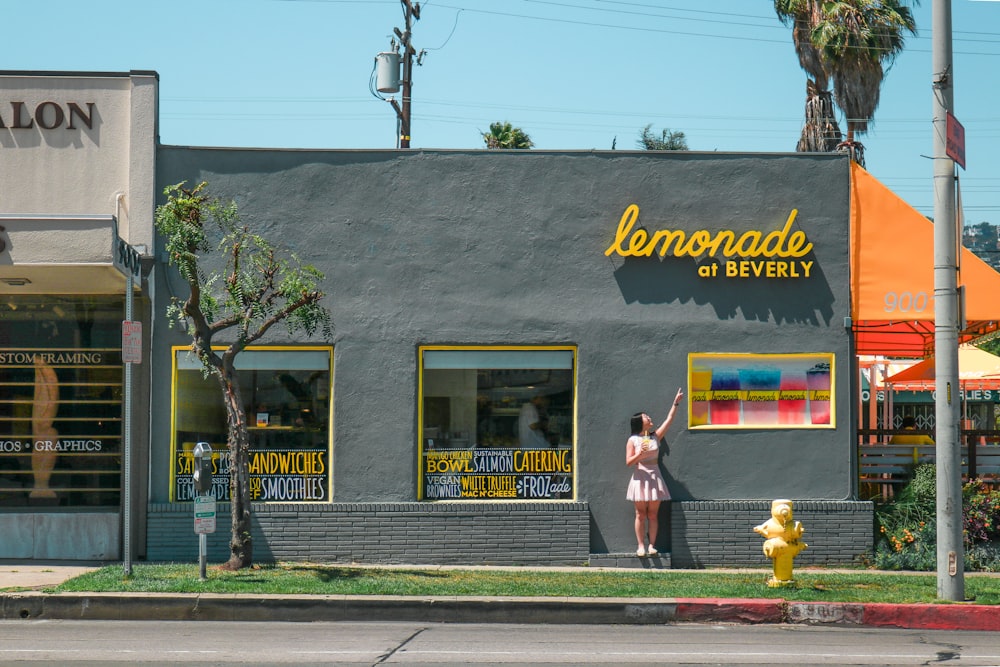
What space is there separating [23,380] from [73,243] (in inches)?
112

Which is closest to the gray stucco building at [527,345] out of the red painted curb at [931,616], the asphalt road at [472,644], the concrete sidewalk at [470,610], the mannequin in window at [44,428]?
the mannequin in window at [44,428]

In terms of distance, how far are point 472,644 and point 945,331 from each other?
230 inches

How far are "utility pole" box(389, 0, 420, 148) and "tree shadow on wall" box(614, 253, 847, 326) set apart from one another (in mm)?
13727

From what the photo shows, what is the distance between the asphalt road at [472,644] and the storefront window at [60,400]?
140 inches

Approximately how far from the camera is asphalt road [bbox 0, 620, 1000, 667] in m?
8.97

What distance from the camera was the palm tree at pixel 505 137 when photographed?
38250mm

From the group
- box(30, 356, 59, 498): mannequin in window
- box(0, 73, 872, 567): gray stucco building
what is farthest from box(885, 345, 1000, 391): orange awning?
box(30, 356, 59, 498): mannequin in window

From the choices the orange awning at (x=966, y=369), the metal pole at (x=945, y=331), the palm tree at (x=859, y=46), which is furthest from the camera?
the palm tree at (x=859, y=46)

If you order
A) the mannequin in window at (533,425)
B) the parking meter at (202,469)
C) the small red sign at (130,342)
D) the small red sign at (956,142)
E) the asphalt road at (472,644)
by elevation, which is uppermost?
the small red sign at (956,142)

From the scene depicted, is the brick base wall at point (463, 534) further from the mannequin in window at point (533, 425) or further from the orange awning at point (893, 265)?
the orange awning at point (893, 265)

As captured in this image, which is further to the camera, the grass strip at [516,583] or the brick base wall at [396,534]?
the brick base wall at [396,534]

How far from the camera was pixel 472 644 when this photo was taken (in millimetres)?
9797

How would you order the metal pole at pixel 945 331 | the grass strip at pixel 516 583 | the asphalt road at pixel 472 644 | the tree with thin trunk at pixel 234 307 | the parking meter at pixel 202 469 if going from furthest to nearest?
the tree with thin trunk at pixel 234 307 → the parking meter at pixel 202 469 → the grass strip at pixel 516 583 → the metal pole at pixel 945 331 → the asphalt road at pixel 472 644

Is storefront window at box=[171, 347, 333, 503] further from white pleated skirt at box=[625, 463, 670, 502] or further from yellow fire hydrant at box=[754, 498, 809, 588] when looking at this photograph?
yellow fire hydrant at box=[754, 498, 809, 588]
